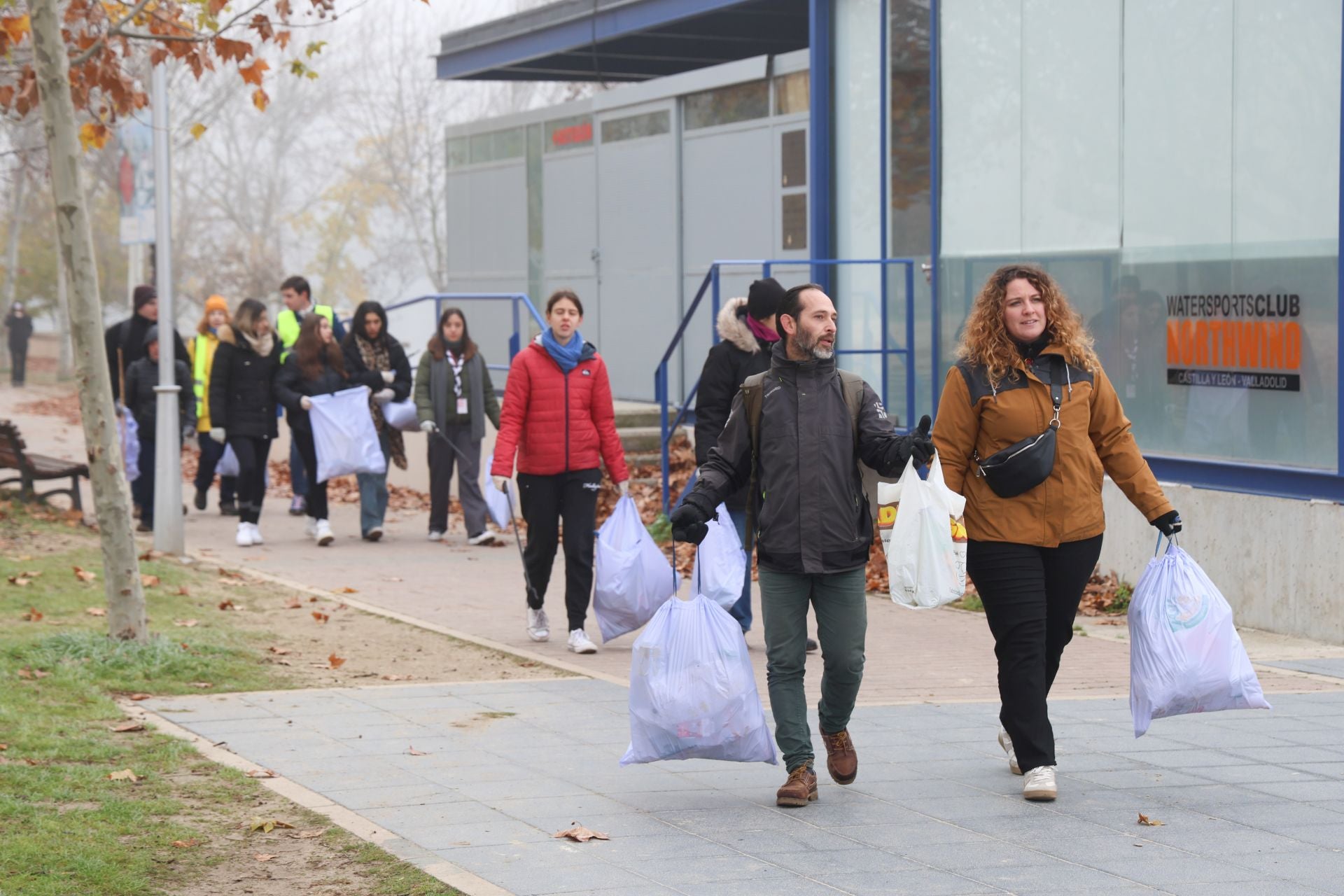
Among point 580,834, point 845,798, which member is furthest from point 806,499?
point 580,834

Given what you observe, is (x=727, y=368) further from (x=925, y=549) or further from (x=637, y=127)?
(x=637, y=127)

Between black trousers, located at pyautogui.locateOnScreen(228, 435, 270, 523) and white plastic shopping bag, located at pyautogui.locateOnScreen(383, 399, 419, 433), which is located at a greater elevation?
white plastic shopping bag, located at pyautogui.locateOnScreen(383, 399, 419, 433)

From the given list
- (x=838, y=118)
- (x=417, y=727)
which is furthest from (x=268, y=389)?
(x=417, y=727)

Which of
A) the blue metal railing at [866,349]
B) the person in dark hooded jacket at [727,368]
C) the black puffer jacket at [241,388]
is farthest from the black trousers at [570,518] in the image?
the black puffer jacket at [241,388]

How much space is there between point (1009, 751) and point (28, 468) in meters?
11.2

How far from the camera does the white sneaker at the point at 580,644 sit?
9547mm

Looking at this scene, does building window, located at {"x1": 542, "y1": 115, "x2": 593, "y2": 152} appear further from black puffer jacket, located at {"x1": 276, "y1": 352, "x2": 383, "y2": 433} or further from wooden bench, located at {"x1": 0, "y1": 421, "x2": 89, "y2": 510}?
wooden bench, located at {"x1": 0, "y1": 421, "x2": 89, "y2": 510}

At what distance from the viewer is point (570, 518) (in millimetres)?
9719

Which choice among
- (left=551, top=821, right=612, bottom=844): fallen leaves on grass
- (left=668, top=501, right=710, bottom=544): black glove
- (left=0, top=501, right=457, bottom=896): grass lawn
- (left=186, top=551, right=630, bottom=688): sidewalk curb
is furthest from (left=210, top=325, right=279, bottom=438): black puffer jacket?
(left=551, top=821, right=612, bottom=844): fallen leaves on grass

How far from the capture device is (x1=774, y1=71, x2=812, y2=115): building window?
1598cm

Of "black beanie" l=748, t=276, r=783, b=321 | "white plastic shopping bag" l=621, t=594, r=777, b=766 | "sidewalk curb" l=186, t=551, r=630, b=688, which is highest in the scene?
"black beanie" l=748, t=276, r=783, b=321

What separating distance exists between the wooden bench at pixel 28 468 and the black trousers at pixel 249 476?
5.09 feet

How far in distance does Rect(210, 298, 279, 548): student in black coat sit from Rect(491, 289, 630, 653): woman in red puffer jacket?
5.40 meters

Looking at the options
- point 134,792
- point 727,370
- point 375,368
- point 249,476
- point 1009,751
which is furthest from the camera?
point 375,368
